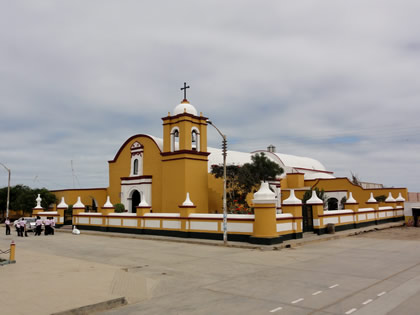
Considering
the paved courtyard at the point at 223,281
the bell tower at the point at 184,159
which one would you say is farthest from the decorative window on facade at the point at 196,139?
the paved courtyard at the point at 223,281

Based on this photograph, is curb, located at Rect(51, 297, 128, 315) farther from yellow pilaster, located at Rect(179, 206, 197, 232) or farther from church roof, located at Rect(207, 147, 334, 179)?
church roof, located at Rect(207, 147, 334, 179)

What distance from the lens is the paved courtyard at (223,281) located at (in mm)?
7832

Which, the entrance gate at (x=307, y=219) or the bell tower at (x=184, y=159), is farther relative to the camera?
the bell tower at (x=184, y=159)

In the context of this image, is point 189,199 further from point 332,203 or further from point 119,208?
point 332,203

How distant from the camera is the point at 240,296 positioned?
8.68m

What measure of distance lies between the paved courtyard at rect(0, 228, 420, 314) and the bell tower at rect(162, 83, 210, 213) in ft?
46.4

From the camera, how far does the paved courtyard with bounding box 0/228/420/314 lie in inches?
308

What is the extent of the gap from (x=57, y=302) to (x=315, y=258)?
9.81 metres

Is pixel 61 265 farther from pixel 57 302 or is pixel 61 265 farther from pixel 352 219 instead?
pixel 352 219

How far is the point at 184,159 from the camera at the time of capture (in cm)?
3112

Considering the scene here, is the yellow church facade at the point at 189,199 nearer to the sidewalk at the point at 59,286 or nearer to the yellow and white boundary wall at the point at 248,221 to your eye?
the yellow and white boundary wall at the point at 248,221

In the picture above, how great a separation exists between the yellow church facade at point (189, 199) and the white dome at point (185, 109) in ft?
0.31

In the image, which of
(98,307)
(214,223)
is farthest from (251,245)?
(98,307)

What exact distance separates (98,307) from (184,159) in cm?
2337
